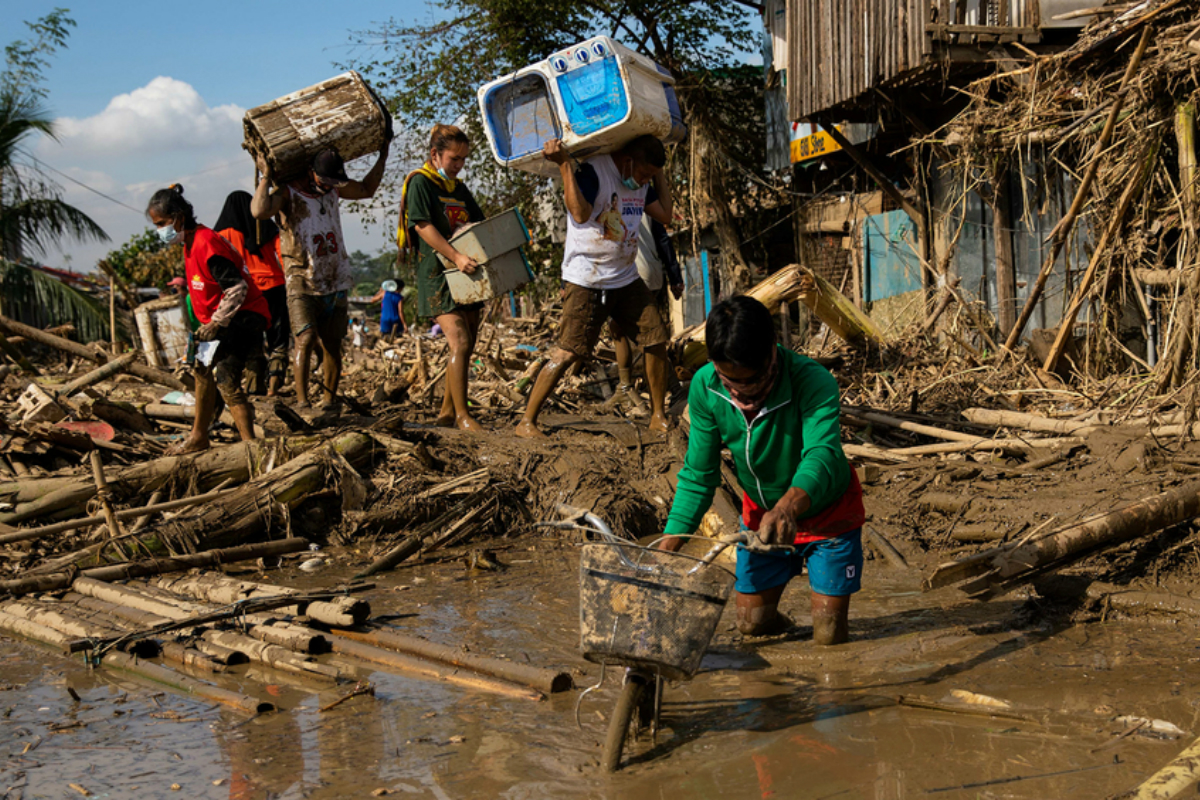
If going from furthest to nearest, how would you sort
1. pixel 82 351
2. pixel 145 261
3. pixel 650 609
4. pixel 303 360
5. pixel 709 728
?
pixel 145 261 → pixel 82 351 → pixel 303 360 → pixel 709 728 → pixel 650 609

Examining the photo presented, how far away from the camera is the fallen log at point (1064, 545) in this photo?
12.9ft

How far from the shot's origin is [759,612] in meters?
4.02

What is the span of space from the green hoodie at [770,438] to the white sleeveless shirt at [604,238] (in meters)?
2.86

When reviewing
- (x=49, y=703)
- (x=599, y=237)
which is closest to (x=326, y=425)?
(x=599, y=237)

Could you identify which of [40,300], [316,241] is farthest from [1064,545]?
[40,300]

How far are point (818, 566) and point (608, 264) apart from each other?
310cm

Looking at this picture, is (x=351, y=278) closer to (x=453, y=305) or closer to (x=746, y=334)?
(x=453, y=305)

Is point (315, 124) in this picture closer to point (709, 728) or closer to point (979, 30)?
point (709, 728)

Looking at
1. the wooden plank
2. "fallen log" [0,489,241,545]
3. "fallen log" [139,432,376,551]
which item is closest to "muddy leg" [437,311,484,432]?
"fallen log" [139,432,376,551]

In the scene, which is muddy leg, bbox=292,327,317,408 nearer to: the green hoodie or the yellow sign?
the green hoodie

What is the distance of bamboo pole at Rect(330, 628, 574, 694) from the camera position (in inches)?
138

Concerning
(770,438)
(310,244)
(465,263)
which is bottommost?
(770,438)

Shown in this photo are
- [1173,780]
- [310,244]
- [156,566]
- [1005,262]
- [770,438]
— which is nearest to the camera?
[1173,780]

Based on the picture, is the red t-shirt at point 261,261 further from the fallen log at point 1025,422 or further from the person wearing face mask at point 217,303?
the fallen log at point 1025,422
